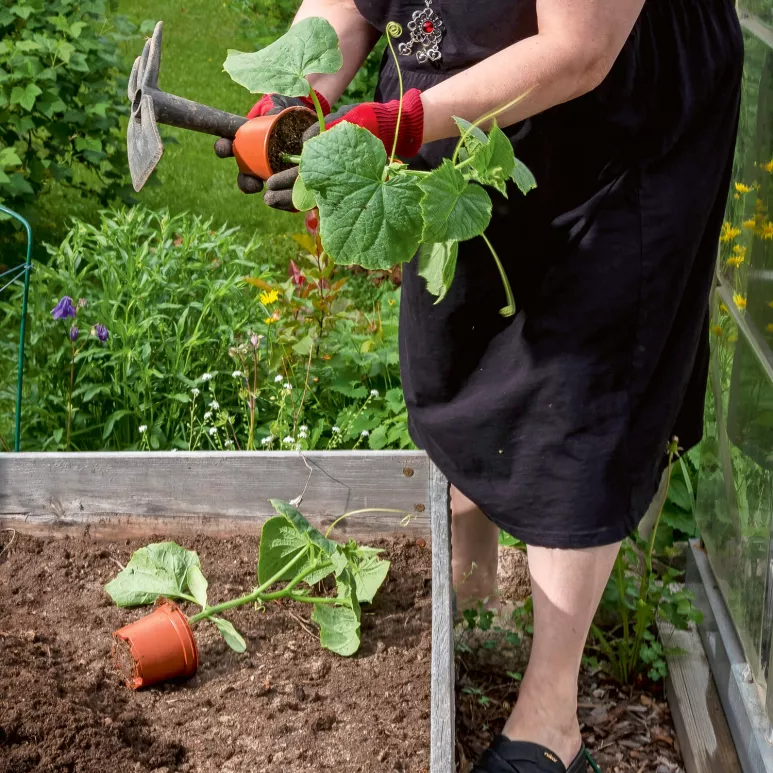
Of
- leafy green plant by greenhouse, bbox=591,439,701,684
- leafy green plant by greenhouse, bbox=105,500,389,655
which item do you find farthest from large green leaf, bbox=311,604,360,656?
leafy green plant by greenhouse, bbox=591,439,701,684

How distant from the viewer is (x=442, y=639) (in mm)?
1659

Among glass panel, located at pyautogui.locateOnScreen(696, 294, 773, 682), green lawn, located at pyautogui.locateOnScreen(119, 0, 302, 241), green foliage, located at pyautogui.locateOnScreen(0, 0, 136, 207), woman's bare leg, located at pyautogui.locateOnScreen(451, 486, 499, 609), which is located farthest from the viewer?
green lawn, located at pyautogui.locateOnScreen(119, 0, 302, 241)

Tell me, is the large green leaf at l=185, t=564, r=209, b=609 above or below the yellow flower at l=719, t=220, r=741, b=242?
below

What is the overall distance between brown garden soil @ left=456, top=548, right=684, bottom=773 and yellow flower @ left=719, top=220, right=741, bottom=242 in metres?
0.94

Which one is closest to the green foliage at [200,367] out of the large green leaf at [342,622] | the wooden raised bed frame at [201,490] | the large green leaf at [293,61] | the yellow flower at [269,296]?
the yellow flower at [269,296]

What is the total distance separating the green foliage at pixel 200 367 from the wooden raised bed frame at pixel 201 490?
1.09 ft

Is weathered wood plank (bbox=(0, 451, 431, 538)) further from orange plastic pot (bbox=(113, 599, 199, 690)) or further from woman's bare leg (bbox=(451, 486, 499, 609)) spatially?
orange plastic pot (bbox=(113, 599, 199, 690))

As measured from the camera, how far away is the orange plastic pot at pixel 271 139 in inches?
53.2

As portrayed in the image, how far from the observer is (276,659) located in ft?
6.27

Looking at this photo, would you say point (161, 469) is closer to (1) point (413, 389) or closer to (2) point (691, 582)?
→ (1) point (413, 389)

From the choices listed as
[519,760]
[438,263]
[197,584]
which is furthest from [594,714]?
[438,263]

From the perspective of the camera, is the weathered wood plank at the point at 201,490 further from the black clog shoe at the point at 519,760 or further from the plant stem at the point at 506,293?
the plant stem at the point at 506,293

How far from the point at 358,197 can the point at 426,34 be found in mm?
469

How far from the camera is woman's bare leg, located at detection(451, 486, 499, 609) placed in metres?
2.12
